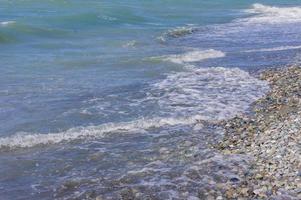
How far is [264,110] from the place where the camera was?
14156 mm

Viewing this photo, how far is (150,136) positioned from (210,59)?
1006 cm

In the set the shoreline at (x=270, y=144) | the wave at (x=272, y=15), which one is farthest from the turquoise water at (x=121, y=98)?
the wave at (x=272, y=15)

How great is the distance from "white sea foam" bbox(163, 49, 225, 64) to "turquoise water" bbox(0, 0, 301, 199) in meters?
0.05

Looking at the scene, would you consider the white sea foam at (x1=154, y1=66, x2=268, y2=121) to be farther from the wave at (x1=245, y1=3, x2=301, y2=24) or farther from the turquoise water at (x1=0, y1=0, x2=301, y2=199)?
the wave at (x1=245, y1=3, x2=301, y2=24)

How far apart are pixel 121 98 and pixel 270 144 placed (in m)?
5.85

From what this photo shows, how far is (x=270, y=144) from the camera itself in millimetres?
11219

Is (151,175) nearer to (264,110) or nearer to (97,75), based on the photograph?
(264,110)

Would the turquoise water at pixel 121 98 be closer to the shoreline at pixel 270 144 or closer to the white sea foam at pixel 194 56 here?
the white sea foam at pixel 194 56

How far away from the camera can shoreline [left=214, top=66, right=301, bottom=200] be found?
930 cm

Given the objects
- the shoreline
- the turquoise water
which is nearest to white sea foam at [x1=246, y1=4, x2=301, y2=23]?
the turquoise water

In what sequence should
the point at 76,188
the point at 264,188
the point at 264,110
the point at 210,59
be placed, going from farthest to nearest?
the point at 210,59 → the point at 264,110 → the point at 76,188 → the point at 264,188

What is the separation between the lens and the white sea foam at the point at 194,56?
2213cm

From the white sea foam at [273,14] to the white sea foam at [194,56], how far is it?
12.3 metres

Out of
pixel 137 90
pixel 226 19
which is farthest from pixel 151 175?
pixel 226 19
